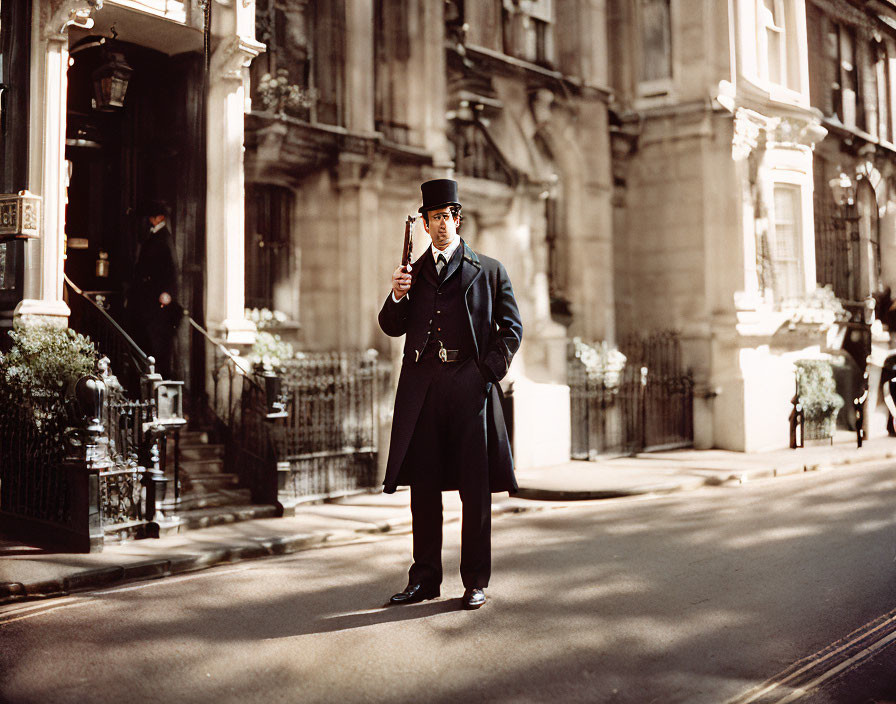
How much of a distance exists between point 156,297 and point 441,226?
620 centimetres

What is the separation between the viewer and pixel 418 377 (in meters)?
5.57

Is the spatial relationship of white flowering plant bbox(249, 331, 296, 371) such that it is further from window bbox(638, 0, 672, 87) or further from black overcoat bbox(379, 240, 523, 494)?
window bbox(638, 0, 672, 87)

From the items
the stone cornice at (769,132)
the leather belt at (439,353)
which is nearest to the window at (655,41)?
the stone cornice at (769,132)

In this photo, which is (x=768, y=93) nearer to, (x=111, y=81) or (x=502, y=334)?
(x=111, y=81)

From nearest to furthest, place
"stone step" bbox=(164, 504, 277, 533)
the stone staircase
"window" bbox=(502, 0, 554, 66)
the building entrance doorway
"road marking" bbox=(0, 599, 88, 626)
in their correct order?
"road marking" bbox=(0, 599, 88, 626) < "stone step" bbox=(164, 504, 277, 533) < the stone staircase < the building entrance doorway < "window" bbox=(502, 0, 554, 66)

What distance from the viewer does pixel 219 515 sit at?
9.51m

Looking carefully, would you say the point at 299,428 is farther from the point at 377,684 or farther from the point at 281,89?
the point at 377,684

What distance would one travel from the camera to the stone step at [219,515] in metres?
9.21

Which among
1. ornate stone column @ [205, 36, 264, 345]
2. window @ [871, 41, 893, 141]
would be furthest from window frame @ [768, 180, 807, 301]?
ornate stone column @ [205, 36, 264, 345]

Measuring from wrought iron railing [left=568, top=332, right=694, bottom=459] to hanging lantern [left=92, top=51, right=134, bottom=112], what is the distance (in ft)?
27.7

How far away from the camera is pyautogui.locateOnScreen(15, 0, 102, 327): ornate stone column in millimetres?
9547

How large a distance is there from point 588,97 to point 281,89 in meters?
6.66

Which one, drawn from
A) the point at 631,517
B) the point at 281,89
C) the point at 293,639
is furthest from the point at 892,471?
the point at 293,639

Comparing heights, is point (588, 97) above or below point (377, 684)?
above
